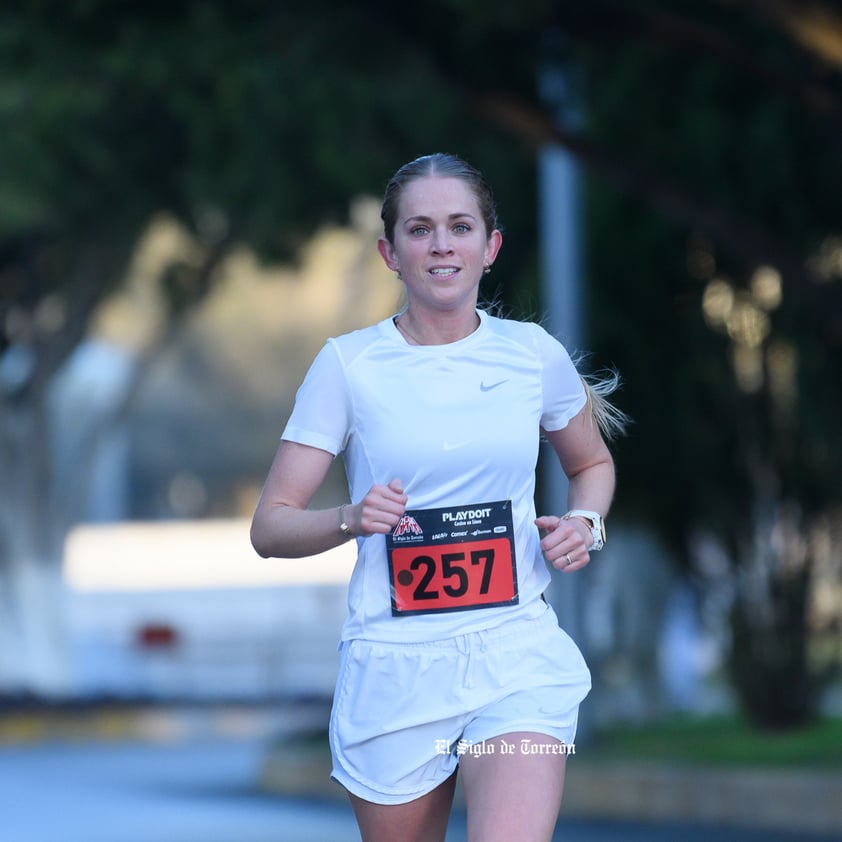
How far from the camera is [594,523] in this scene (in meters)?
3.89

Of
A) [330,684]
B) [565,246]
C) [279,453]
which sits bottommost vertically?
[330,684]

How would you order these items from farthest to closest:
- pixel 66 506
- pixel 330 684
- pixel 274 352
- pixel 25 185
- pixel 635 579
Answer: pixel 274 352
pixel 330 684
pixel 66 506
pixel 635 579
pixel 25 185

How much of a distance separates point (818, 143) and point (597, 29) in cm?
252

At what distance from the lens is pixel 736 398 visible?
14.6 meters

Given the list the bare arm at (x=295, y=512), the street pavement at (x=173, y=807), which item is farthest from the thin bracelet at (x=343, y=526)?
the street pavement at (x=173, y=807)

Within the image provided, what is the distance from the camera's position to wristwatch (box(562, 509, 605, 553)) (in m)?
3.87

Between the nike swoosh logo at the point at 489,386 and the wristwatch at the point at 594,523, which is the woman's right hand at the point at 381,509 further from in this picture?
the wristwatch at the point at 594,523

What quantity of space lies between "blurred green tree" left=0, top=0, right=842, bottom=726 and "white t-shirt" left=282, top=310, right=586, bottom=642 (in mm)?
6650

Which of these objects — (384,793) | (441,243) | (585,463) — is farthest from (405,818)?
(441,243)

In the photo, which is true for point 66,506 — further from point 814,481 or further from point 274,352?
point 274,352

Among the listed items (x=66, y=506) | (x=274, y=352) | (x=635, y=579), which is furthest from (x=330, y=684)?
(x=274, y=352)

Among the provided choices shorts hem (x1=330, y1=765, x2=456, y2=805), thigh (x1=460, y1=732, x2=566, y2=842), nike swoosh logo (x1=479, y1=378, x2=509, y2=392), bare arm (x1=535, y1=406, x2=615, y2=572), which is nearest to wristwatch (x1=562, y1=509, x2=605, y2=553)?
bare arm (x1=535, y1=406, x2=615, y2=572)

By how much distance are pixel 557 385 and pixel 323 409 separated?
0.48m

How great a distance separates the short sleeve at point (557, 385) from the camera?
3893 millimetres
